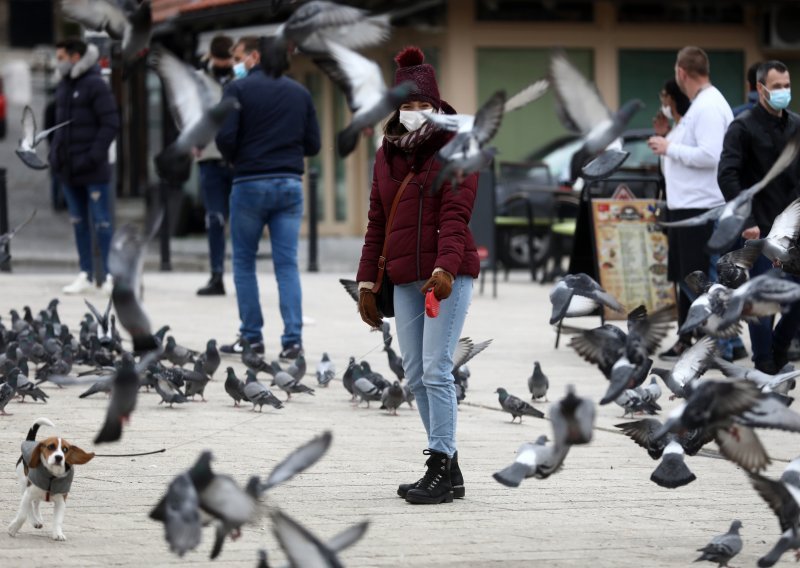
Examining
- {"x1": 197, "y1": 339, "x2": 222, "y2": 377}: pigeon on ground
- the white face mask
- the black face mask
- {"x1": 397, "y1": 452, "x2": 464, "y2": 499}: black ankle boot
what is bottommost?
{"x1": 197, "y1": 339, "x2": 222, "y2": 377}: pigeon on ground

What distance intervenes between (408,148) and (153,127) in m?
23.6

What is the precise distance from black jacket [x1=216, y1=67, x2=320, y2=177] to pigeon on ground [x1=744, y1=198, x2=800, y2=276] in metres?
4.50

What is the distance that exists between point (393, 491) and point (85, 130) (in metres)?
8.96

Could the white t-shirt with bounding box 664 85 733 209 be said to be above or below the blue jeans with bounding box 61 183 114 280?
above

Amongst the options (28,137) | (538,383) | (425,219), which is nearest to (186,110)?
(425,219)

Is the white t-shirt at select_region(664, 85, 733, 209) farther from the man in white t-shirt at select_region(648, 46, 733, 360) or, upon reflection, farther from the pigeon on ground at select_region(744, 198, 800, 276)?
the pigeon on ground at select_region(744, 198, 800, 276)

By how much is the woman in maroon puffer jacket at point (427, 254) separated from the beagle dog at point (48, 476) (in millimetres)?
1653

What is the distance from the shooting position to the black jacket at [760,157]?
1066 cm

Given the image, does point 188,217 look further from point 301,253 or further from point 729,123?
point 729,123

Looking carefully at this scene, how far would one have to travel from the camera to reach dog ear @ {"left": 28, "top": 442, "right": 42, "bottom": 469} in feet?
20.9

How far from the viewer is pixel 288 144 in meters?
11.6

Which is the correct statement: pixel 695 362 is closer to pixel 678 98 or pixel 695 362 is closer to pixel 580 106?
pixel 580 106

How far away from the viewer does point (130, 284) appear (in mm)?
5566

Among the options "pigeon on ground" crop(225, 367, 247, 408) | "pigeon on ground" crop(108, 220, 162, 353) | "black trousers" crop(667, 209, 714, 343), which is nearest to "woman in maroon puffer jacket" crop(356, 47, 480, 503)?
"pigeon on ground" crop(108, 220, 162, 353)
